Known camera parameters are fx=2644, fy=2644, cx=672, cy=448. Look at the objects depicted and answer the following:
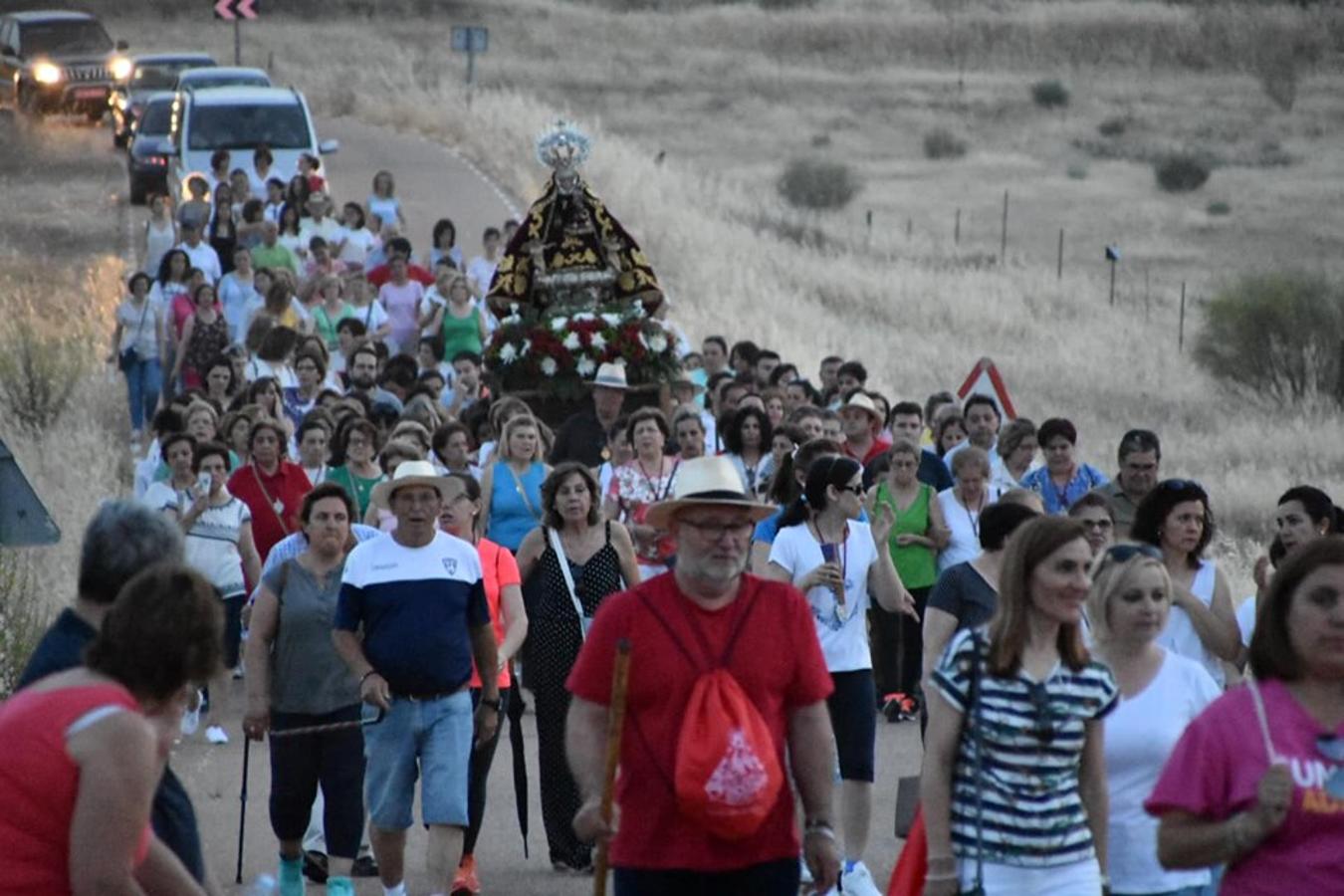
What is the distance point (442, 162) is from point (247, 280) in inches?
829

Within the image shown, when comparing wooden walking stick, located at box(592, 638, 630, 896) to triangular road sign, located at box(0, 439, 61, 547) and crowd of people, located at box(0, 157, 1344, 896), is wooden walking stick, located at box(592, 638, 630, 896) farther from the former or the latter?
triangular road sign, located at box(0, 439, 61, 547)

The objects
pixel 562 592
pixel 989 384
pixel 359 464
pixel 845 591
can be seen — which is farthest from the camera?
pixel 989 384

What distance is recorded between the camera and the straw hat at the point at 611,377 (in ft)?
54.1

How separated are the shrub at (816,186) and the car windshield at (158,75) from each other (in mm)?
18187

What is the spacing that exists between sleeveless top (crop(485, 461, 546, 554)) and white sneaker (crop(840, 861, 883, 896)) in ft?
11.9

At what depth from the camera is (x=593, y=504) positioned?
11.6 m

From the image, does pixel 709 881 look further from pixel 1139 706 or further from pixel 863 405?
pixel 863 405

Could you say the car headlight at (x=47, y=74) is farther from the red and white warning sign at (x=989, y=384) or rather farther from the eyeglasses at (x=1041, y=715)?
the eyeglasses at (x=1041, y=715)

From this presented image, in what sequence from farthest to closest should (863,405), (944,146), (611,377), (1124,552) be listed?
(944,146) → (611,377) → (863,405) → (1124,552)

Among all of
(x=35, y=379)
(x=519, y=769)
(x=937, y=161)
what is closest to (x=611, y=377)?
(x=519, y=769)

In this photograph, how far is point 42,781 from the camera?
5.39 metres

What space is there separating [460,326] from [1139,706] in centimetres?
1496

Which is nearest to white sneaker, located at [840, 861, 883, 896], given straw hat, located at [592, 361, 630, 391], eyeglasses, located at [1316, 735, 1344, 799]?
eyeglasses, located at [1316, 735, 1344, 799]

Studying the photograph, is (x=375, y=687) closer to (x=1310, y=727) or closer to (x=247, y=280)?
(x=1310, y=727)
